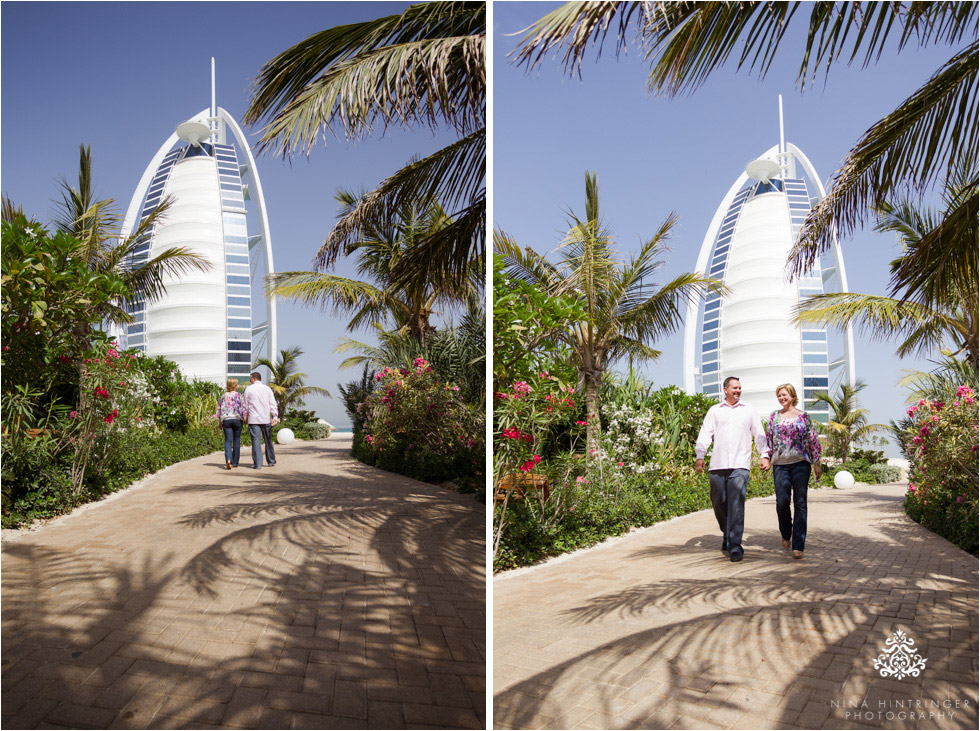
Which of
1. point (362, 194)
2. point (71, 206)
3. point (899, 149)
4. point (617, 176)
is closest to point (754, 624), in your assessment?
point (617, 176)

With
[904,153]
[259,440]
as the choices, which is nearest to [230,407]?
[259,440]

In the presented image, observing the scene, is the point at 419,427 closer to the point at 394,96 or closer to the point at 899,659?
the point at 394,96

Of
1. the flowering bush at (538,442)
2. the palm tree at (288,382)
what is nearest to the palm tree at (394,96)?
the palm tree at (288,382)

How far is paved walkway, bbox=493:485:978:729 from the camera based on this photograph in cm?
255

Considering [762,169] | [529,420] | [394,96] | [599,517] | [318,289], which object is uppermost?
[394,96]

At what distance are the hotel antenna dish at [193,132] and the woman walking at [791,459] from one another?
9.94ft

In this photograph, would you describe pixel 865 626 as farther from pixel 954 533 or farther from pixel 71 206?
pixel 71 206

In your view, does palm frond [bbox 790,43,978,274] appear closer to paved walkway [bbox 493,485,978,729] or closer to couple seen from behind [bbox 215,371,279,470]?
paved walkway [bbox 493,485,978,729]

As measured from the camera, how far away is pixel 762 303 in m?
3.02

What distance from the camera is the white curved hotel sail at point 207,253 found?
3008mm

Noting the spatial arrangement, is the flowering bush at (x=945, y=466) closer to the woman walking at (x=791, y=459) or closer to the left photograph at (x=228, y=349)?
the woman walking at (x=791, y=459)

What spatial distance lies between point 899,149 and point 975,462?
1509mm

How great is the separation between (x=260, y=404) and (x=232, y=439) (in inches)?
11.1

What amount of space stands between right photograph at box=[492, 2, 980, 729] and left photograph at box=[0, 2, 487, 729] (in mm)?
545
